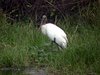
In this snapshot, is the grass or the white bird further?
the white bird

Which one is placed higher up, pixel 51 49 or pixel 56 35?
pixel 56 35

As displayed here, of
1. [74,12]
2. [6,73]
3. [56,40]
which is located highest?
[74,12]

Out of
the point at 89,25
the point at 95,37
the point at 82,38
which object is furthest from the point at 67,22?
the point at 95,37

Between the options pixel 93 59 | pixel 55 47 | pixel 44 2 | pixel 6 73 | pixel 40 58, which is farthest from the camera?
pixel 44 2

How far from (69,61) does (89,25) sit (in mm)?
3929

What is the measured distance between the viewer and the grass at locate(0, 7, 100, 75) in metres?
8.15

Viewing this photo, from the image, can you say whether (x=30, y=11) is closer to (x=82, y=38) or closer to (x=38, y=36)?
(x=38, y=36)

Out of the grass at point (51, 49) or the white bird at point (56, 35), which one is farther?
the white bird at point (56, 35)

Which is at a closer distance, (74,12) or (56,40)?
(56,40)

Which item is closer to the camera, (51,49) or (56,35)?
(51,49)

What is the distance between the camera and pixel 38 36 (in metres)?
10.8

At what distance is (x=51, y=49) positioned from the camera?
10.1 m

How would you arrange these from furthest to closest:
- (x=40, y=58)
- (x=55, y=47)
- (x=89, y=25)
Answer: (x=89, y=25), (x=55, y=47), (x=40, y=58)

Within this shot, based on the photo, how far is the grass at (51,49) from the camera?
8148 millimetres
